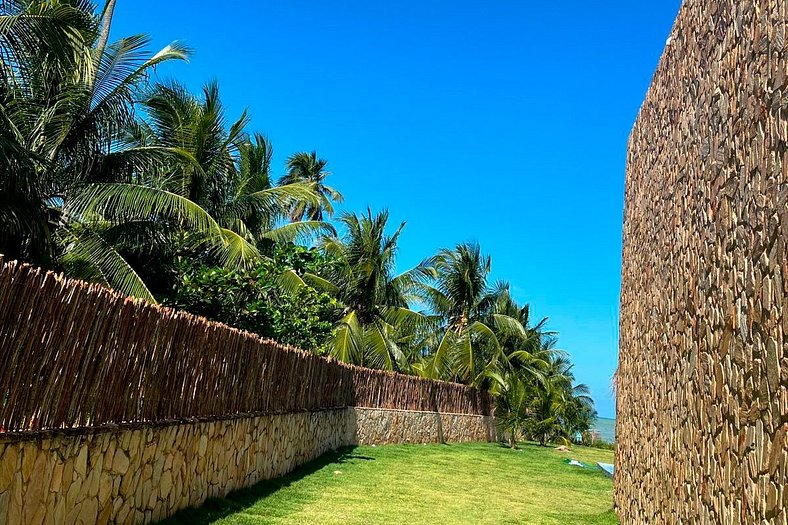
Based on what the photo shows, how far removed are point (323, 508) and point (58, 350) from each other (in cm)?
396

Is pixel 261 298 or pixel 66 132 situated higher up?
pixel 66 132

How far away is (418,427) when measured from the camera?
18594mm

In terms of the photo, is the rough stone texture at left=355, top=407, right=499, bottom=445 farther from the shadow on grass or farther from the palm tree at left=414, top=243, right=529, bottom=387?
the shadow on grass

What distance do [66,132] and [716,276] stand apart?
9491mm

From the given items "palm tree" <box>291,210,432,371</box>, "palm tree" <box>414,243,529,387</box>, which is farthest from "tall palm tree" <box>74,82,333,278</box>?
"palm tree" <box>414,243,529,387</box>

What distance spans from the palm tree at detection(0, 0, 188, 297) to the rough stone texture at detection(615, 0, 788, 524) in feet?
24.9

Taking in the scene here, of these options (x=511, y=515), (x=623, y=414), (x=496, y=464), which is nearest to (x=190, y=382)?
(x=511, y=515)

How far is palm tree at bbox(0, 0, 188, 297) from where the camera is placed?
8984 millimetres

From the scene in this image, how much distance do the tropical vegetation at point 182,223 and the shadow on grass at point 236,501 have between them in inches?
151

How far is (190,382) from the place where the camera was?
6.20 m

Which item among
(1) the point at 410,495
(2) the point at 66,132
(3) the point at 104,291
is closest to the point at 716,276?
(3) the point at 104,291

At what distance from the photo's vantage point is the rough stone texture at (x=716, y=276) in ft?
9.80

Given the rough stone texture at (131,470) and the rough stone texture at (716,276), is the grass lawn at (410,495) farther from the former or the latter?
the rough stone texture at (716,276)

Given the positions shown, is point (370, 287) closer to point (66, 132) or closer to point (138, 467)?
point (66, 132)
